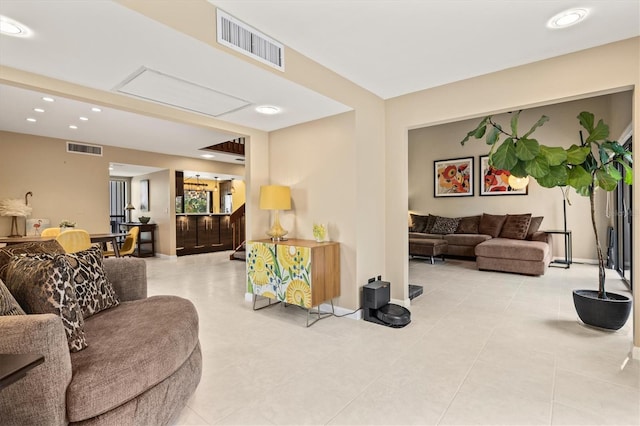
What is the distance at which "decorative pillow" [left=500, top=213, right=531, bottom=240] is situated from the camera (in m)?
6.00

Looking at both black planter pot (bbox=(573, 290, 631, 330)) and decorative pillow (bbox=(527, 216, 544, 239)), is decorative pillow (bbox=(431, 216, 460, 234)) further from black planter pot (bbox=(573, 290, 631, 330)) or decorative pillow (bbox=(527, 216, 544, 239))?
black planter pot (bbox=(573, 290, 631, 330))

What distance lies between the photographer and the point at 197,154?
755 cm

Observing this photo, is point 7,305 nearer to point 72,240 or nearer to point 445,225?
point 72,240

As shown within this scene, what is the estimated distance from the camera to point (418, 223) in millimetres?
7520

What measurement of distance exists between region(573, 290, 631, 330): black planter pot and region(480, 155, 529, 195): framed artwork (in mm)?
4084

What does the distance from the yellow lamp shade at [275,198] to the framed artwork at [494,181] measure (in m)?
4.93

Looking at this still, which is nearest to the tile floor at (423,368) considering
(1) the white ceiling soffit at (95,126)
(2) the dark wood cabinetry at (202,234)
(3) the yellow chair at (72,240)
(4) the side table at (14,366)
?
(4) the side table at (14,366)

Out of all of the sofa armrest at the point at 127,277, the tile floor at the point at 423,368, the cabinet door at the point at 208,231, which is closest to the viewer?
the tile floor at the point at 423,368

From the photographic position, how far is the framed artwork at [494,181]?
262 inches

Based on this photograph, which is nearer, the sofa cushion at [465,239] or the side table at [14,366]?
the side table at [14,366]

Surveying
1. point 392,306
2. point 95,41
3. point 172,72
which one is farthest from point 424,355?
point 95,41

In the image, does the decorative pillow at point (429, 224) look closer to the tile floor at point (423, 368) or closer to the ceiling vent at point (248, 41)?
the tile floor at point (423, 368)

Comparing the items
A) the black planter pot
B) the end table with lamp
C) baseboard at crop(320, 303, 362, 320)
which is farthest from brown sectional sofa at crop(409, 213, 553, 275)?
the end table with lamp

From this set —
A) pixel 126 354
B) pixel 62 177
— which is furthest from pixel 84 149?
pixel 126 354
